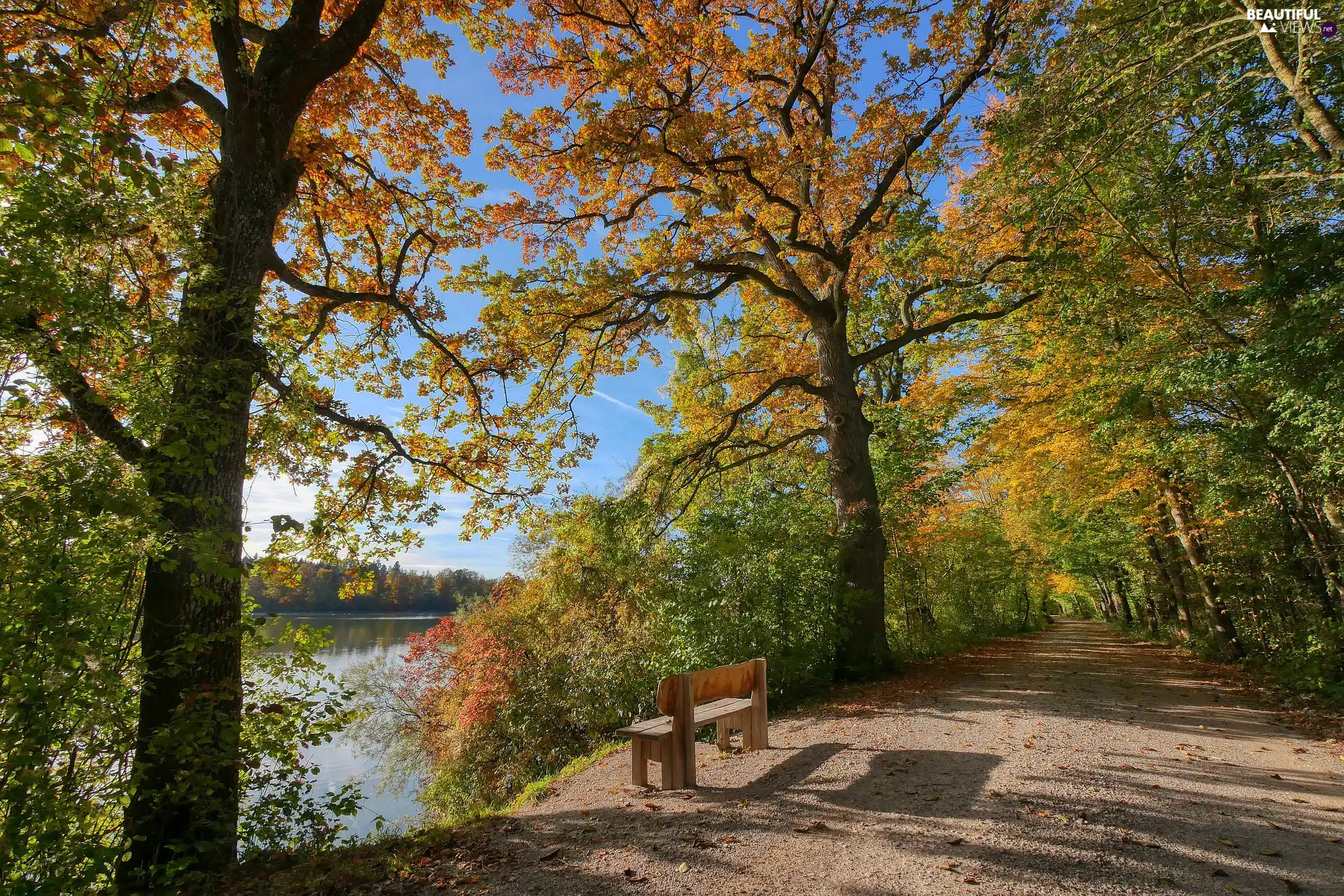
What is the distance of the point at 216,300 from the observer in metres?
3.69

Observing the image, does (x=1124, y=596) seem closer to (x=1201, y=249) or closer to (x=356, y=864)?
(x=1201, y=249)

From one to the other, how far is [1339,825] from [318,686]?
6.27 m

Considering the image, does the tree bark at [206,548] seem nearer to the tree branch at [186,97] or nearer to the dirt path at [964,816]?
the tree branch at [186,97]

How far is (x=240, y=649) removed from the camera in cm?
404

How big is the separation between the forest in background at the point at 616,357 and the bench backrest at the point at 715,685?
1.98 metres

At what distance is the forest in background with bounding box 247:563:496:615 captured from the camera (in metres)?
5.27

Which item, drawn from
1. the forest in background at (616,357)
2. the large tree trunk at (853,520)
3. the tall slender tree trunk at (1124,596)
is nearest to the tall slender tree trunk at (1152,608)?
the tall slender tree trunk at (1124,596)

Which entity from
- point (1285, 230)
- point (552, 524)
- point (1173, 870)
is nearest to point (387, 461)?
point (552, 524)

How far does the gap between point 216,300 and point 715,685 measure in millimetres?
4607

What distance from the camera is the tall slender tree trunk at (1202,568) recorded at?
11.2 metres

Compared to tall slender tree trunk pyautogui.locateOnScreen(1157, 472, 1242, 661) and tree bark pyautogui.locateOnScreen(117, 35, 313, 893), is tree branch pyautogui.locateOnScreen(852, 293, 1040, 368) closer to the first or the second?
tall slender tree trunk pyautogui.locateOnScreen(1157, 472, 1242, 661)

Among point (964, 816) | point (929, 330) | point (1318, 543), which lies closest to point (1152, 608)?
point (1318, 543)

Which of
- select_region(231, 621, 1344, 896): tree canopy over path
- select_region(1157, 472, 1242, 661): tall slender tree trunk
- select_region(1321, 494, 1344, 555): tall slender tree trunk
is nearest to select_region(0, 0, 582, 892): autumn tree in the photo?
select_region(231, 621, 1344, 896): tree canopy over path

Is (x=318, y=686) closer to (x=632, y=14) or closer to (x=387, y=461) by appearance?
(x=387, y=461)
